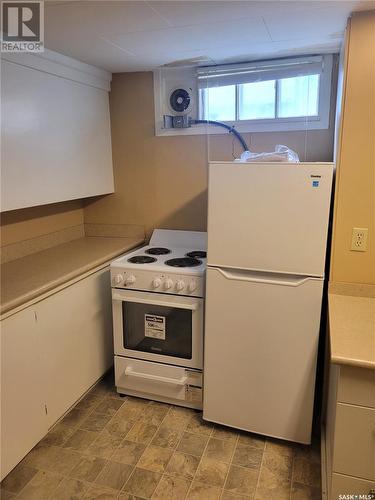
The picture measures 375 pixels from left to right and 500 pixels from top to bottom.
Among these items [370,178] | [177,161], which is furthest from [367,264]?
[177,161]

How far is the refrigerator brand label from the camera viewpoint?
7.61 ft

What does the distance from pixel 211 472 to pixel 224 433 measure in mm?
304

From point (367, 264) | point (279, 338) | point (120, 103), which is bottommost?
point (279, 338)

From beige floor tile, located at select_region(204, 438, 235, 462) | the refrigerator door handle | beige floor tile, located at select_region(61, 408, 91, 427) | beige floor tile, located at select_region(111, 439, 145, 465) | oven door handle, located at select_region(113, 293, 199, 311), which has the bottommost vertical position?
beige floor tile, located at select_region(204, 438, 235, 462)

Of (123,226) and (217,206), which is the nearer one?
(217,206)

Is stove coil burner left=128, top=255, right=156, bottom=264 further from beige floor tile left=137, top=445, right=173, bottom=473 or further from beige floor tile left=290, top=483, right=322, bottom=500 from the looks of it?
beige floor tile left=290, top=483, right=322, bottom=500

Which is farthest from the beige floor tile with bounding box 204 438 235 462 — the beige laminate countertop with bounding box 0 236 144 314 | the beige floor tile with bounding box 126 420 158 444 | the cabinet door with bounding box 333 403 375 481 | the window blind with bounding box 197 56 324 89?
the window blind with bounding box 197 56 324 89

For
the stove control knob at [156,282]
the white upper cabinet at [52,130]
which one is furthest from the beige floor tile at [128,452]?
the white upper cabinet at [52,130]

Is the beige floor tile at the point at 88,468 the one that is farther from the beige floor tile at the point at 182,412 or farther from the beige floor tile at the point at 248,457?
the beige floor tile at the point at 248,457

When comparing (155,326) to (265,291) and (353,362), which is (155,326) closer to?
(265,291)

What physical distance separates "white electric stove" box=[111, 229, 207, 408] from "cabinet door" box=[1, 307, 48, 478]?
577mm

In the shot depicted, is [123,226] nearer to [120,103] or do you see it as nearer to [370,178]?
[120,103]

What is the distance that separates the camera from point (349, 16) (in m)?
1.69

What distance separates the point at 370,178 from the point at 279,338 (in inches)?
35.4
